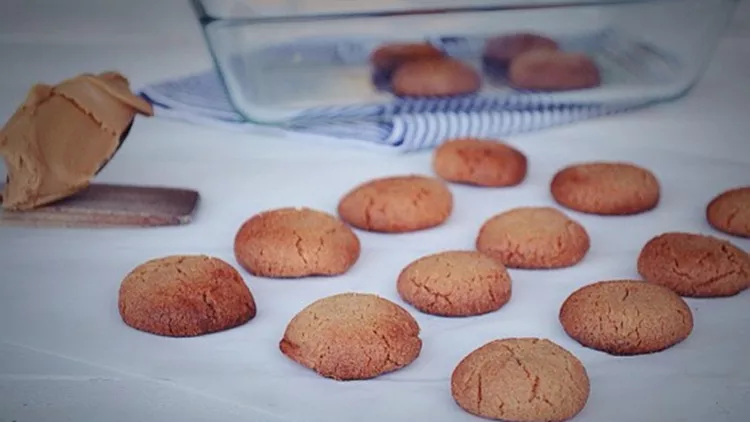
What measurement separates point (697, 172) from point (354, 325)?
0.57m

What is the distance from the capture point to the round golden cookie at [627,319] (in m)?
0.88

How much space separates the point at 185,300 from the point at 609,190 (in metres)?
0.46

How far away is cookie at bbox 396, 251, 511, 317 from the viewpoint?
3.10ft

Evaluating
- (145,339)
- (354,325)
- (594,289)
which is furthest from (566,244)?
(145,339)

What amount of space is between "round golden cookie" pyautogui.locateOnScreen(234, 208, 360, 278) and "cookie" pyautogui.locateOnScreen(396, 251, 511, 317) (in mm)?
73

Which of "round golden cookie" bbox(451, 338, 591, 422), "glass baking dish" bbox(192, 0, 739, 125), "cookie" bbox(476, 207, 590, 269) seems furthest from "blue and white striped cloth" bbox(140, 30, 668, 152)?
"round golden cookie" bbox(451, 338, 591, 422)

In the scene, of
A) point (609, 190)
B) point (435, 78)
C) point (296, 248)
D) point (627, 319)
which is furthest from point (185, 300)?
point (435, 78)

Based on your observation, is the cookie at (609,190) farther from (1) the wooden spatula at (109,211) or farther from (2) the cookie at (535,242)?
(1) the wooden spatula at (109,211)

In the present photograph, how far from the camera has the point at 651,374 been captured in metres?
0.85

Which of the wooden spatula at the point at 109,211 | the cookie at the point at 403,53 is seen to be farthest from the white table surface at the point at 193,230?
the cookie at the point at 403,53

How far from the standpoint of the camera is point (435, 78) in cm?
140

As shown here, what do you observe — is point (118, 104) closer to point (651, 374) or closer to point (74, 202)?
point (74, 202)

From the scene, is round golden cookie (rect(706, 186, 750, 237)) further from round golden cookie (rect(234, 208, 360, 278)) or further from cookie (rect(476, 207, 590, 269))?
round golden cookie (rect(234, 208, 360, 278))

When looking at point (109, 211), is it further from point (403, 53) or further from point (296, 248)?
point (403, 53)
